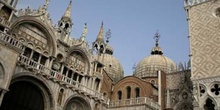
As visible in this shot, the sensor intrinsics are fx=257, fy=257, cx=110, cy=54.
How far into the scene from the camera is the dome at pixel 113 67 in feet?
117

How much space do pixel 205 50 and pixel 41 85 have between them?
448 inches

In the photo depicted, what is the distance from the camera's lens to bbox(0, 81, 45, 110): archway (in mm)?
14039

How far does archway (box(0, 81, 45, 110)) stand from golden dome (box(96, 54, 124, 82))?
20.0m

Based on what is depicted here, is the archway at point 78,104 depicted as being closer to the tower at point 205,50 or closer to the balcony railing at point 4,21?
the balcony railing at point 4,21

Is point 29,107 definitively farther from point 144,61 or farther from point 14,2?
point 144,61

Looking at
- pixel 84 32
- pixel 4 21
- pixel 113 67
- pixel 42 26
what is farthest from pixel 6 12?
pixel 113 67

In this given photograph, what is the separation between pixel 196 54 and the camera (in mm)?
18422

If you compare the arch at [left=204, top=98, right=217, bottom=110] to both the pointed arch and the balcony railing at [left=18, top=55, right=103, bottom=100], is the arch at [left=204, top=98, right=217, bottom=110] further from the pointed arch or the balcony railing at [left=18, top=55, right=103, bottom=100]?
the balcony railing at [left=18, top=55, right=103, bottom=100]

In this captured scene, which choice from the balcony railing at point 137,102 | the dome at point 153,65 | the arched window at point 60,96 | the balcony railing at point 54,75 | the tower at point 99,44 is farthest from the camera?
the dome at point 153,65

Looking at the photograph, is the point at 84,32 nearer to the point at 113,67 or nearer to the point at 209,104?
the point at 209,104

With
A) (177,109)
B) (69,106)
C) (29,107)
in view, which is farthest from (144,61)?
(29,107)

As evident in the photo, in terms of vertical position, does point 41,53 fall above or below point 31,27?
below

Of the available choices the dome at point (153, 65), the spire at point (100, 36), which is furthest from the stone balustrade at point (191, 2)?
the dome at point (153, 65)

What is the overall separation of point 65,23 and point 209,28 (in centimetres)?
1130
